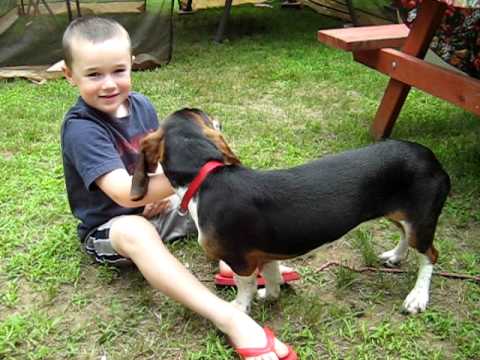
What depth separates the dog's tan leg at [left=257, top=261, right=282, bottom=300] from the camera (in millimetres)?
2359

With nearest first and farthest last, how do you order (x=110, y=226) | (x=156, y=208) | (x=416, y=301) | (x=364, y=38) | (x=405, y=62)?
(x=416, y=301) → (x=110, y=226) → (x=156, y=208) → (x=405, y=62) → (x=364, y=38)

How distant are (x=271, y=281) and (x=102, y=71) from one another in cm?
A: 109

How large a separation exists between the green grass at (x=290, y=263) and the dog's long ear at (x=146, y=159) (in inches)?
22.8

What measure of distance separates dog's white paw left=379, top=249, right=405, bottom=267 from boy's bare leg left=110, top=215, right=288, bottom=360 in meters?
0.81

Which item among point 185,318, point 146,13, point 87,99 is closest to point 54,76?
point 146,13

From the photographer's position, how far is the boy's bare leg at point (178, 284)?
2.11 metres

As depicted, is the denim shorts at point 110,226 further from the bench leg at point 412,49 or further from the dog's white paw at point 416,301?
the bench leg at point 412,49

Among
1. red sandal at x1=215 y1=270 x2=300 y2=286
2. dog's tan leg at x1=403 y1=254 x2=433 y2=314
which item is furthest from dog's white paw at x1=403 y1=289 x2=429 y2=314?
red sandal at x1=215 y1=270 x2=300 y2=286

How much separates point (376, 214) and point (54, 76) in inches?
173

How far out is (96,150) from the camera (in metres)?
2.34

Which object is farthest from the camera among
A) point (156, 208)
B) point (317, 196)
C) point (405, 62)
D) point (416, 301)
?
point (405, 62)

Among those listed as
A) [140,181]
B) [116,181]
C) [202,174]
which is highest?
[202,174]

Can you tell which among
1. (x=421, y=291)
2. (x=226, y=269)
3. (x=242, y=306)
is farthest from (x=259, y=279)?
(x=421, y=291)

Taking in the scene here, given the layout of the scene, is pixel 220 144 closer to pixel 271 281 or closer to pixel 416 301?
pixel 271 281
